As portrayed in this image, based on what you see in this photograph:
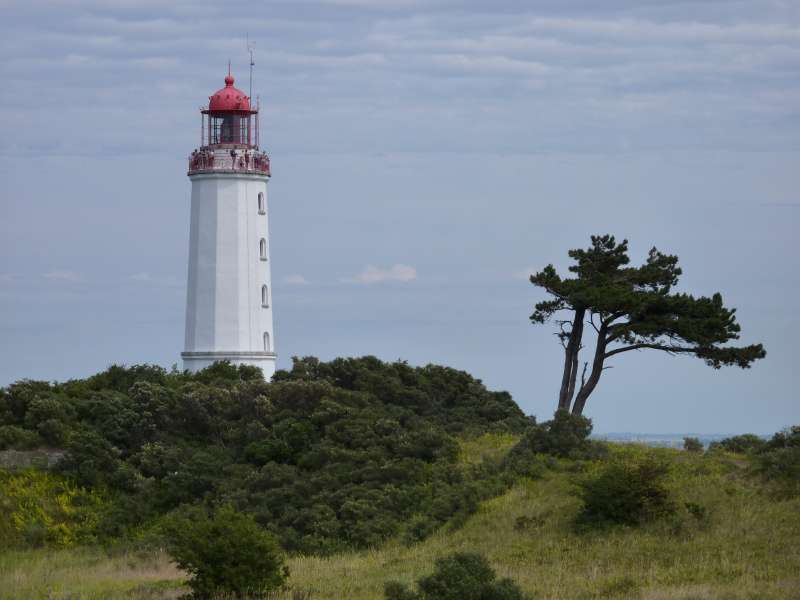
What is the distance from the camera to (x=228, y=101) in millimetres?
49562

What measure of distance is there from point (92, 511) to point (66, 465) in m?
1.99

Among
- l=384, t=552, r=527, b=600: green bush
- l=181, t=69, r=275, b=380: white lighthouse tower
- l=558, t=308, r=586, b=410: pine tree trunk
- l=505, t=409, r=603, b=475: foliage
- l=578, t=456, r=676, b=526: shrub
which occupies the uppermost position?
l=181, t=69, r=275, b=380: white lighthouse tower

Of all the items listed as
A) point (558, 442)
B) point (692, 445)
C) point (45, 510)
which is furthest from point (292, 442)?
point (692, 445)

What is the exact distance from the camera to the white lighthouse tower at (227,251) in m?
48.7

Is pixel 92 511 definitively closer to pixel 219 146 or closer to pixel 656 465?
pixel 656 465

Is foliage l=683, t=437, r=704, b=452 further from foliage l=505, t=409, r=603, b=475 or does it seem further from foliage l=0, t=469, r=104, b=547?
foliage l=0, t=469, r=104, b=547

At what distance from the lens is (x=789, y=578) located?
24.3 meters

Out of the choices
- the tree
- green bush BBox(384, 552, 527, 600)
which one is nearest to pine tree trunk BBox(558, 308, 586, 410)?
the tree

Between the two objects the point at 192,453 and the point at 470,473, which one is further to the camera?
the point at 192,453

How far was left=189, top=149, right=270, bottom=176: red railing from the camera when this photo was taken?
4897cm

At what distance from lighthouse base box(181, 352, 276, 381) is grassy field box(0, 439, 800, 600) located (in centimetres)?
1582

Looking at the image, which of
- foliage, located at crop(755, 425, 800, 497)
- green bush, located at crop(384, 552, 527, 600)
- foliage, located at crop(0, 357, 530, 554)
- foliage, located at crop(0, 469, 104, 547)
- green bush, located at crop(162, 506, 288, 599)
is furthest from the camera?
foliage, located at crop(0, 469, 104, 547)

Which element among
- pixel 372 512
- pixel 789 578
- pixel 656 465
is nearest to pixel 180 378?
pixel 372 512

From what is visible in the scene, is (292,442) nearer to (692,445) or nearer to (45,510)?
(45,510)
